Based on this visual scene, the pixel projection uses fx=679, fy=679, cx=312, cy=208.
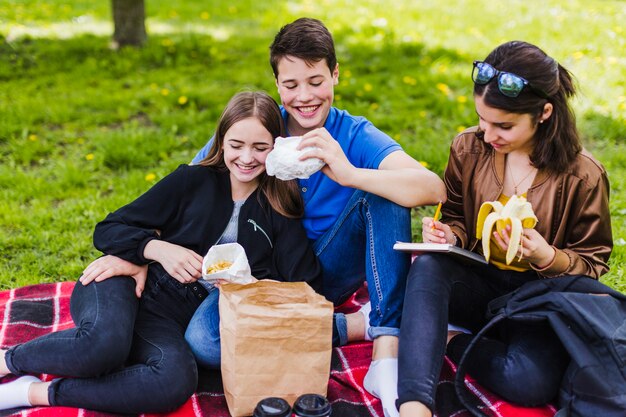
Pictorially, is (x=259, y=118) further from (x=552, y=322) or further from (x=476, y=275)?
(x=552, y=322)

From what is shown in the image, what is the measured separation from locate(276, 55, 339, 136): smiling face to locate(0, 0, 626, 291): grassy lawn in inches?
50.0

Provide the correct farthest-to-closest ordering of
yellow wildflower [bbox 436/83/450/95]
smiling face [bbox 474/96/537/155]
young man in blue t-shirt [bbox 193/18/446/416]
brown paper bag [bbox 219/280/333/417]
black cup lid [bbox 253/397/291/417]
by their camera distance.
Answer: yellow wildflower [bbox 436/83/450/95] → young man in blue t-shirt [bbox 193/18/446/416] → smiling face [bbox 474/96/537/155] → brown paper bag [bbox 219/280/333/417] → black cup lid [bbox 253/397/291/417]

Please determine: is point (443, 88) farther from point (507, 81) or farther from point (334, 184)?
point (507, 81)

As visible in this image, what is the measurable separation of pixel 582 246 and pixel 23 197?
348 centimetres

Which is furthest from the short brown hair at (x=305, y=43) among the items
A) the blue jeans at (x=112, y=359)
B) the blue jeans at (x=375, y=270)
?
the blue jeans at (x=112, y=359)

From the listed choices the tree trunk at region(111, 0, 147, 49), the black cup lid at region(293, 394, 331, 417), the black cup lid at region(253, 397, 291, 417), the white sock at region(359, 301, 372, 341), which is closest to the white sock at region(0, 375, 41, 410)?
the black cup lid at region(253, 397, 291, 417)

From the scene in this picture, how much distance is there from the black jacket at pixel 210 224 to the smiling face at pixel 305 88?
1.31 ft

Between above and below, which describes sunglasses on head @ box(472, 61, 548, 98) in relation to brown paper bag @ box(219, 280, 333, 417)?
above

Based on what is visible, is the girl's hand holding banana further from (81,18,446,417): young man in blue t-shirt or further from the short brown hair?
the short brown hair

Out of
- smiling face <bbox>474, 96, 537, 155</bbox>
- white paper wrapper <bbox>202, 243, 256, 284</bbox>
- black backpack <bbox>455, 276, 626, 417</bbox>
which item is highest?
smiling face <bbox>474, 96, 537, 155</bbox>

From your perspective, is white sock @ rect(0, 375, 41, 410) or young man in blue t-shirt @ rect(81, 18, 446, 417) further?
young man in blue t-shirt @ rect(81, 18, 446, 417)

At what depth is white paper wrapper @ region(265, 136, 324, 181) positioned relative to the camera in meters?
2.67

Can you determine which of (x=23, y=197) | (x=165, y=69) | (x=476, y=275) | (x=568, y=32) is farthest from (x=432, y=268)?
(x=568, y=32)

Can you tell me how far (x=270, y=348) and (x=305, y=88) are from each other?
1105 mm
